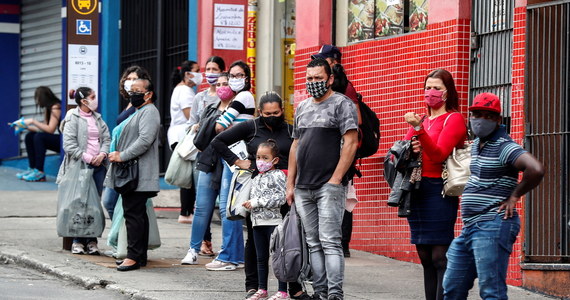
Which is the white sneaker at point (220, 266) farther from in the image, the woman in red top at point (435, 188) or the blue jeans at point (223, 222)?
the woman in red top at point (435, 188)

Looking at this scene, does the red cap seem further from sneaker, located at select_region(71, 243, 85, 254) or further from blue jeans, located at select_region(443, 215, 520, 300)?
sneaker, located at select_region(71, 243, 85, 254)

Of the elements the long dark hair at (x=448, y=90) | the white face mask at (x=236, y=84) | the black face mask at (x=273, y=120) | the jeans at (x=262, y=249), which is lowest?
the jeans at (x=262, y=249)

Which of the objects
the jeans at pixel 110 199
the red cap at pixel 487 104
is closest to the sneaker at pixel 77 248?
the jeans at pixel 110 199

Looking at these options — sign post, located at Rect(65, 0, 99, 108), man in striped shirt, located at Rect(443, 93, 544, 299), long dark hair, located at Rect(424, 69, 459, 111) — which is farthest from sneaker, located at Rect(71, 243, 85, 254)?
man in striped shirt, located at Rect(443, 93, 544, 299)

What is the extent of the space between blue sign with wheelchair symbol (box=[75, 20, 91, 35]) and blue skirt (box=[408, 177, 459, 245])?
240 inches

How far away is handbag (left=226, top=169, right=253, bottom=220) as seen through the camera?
9312 mm

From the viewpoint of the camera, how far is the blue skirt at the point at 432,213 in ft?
26.7

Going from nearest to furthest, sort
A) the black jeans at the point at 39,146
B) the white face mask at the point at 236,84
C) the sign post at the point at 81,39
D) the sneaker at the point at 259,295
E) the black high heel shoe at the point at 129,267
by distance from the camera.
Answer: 1. the sneaker at the point at 259,295
2. the black high heel shoe at the point at 129,267
3. the white face mask at the point at 236,84
4. the sign post at the point at 81,39
5. the black jeans at the point at 39,146

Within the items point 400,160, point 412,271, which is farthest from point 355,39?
point 400,160

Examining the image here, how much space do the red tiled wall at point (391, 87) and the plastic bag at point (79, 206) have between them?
2.78 meters

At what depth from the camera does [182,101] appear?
14367mm

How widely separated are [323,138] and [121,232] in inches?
120

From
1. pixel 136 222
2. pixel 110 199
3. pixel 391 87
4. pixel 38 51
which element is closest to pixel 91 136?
pixel 110 199

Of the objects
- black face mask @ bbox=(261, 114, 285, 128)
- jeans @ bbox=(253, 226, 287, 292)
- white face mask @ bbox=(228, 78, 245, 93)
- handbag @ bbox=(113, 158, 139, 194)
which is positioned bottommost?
jeans @ bbox=(253, 226, 287, 292)
